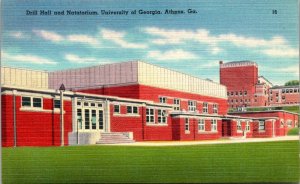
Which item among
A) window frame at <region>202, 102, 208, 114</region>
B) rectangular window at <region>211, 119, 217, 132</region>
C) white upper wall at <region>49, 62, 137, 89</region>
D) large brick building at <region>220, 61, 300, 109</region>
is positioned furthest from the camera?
window frame at <region>202, 102, 208, 114</region>

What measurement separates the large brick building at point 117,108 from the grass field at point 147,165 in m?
0.29

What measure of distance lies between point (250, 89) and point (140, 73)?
7.36ft

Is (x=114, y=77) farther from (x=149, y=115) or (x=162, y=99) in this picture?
(x=149, y=115)

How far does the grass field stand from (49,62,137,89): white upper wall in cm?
133

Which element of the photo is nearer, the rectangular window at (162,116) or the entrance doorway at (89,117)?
the entrance doorway at (89,117)

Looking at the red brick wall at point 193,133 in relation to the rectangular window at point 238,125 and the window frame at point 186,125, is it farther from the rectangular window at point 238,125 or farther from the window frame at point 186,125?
the rectangular window at point 238,125

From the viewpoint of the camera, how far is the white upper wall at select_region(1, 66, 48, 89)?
→ 9.77 meters

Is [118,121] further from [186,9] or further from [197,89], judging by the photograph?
[186,9]

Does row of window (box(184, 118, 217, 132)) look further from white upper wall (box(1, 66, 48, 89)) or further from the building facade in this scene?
white upper wall (box(1, 66, 48, 89))

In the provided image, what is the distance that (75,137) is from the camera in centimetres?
1033

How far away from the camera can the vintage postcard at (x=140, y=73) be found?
32.2 feet

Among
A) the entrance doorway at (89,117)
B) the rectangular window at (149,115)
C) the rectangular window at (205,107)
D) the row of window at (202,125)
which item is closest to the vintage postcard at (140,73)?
the entrance doorway at (89,117)

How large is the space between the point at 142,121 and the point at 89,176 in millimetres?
1796

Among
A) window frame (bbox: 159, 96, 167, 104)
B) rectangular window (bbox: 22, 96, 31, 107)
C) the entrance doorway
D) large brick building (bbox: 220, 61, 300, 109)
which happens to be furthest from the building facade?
rectangular window (bbox: 22, 96, 31, 107)
